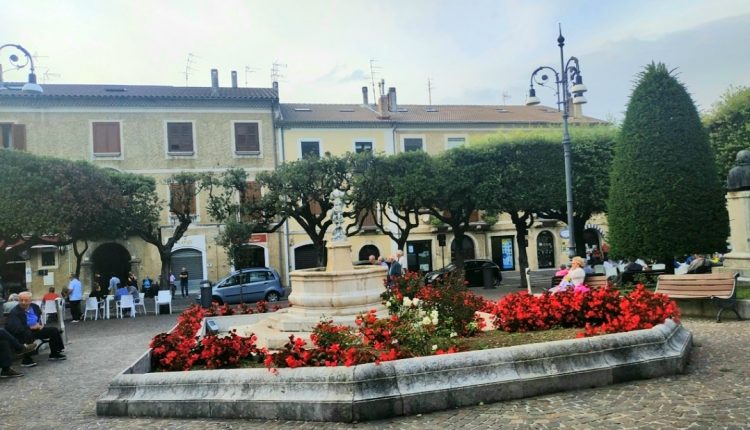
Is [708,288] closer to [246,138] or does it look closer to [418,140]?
[418,140]

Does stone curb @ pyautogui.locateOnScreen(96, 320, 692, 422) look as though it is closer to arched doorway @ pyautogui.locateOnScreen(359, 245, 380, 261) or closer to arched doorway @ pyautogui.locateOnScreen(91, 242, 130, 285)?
arched doorway @ pyautogui.locateOnScreen(91, 242, 130, 285)

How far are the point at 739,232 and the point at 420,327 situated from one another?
10.2 m

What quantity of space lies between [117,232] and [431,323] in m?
21.0

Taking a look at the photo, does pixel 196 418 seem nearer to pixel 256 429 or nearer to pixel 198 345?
pixel 256 429

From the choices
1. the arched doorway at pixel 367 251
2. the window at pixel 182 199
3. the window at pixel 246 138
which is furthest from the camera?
the arched doorway at pixel 367 251

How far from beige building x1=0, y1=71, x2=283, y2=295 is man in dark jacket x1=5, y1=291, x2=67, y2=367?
17.9 meters

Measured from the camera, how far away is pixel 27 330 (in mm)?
9391

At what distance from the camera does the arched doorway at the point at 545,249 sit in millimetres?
37156

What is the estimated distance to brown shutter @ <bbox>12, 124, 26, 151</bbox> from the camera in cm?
2714

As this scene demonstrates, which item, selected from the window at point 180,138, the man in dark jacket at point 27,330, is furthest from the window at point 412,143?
the man in dark jacket at point 27,330

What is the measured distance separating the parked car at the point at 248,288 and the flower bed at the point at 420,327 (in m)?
13.1

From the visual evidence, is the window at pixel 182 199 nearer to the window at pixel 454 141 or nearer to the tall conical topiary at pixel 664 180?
the window at pixel 454 141

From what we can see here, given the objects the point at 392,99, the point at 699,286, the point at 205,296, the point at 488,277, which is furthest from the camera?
the point at 392,99

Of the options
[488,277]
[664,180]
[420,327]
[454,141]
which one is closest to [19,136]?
[454,141]
